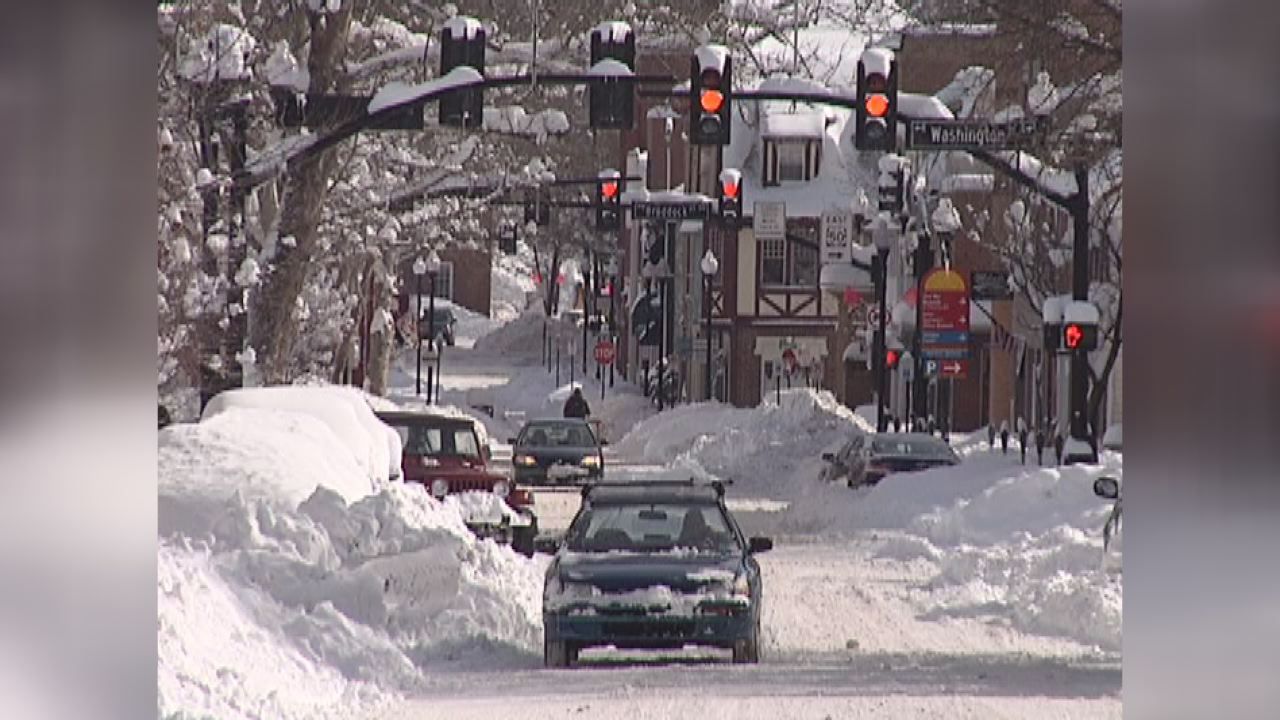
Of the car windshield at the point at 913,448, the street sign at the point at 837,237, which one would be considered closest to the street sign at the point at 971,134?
the car windshield at the point at 913,448

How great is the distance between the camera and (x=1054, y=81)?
24.3 meters

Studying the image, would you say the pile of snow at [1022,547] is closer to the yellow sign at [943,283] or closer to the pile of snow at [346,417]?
the yellow sign at [943,283]

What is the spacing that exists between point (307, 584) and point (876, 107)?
7.36 m

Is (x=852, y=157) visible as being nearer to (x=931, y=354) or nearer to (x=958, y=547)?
(x=931, y=354)

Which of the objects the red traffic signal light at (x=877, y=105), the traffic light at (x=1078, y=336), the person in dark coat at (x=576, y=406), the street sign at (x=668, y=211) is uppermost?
the red traffic signal light at (x=877, y=105)

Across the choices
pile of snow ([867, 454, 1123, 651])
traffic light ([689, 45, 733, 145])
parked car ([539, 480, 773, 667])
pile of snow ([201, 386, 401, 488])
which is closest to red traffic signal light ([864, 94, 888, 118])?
traffic light ([689, 45, 733, 145])

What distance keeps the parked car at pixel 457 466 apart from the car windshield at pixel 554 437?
4287mm

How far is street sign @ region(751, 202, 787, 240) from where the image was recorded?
44.0 m

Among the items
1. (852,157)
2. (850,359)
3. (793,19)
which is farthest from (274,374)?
(852,157)

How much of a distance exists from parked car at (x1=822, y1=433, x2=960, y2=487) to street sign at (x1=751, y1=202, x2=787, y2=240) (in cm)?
1016

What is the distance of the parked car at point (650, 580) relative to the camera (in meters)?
17.1

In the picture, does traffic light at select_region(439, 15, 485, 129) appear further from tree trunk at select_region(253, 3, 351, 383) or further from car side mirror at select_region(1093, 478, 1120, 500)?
car side mirror at select_region(1093, 478, 1120, 500)

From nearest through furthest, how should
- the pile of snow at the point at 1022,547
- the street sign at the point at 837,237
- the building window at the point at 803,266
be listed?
the pile of snow at the point at 1022,547 → the street sign at the point at 837,237 → the building window at the point at 803,266
